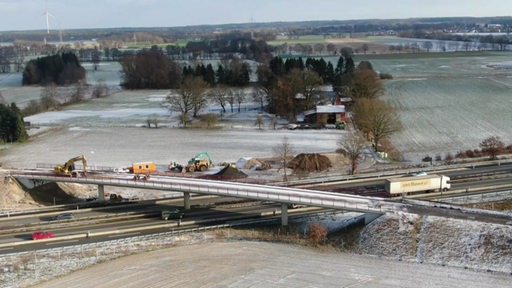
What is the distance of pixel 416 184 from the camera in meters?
41.2

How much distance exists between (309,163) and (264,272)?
22640 mm

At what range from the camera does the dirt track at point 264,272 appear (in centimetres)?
2834

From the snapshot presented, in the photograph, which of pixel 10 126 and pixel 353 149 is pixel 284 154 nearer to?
pixel 353 149

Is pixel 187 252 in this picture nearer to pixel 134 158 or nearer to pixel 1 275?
pixel 1 275

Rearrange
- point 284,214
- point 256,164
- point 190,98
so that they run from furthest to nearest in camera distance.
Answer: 1. point 190,98
2. point 256,164
3. point 284,214

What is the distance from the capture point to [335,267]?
30422mm

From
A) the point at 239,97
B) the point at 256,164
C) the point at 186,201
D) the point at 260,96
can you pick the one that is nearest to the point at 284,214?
the point at 186,201

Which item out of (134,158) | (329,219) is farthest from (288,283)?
(134,158)

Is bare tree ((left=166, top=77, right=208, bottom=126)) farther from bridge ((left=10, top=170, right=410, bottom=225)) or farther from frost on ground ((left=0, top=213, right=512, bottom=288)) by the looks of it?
frost on ground ((left=0, top=213, right=512, bottom=288))

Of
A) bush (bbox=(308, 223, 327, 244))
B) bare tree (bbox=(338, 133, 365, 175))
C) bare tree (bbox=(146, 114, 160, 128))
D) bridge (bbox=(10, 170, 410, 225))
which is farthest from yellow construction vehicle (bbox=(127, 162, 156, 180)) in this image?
bare tree (bbox=(146, 114, 160, 128))

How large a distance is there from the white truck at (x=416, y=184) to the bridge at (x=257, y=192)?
8.89ft

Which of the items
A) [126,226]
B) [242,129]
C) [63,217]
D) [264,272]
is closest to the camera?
[264,272]

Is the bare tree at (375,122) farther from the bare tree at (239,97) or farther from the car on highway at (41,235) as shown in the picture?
the car on highway at (41,235)

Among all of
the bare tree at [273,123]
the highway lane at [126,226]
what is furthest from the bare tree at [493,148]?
the bare tree at [273,123]
